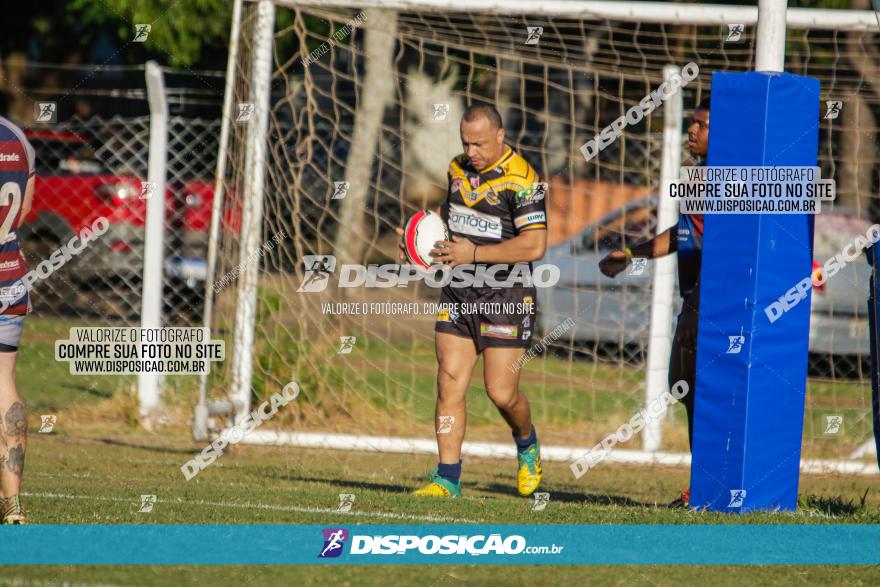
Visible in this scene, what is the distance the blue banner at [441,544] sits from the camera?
5.03m

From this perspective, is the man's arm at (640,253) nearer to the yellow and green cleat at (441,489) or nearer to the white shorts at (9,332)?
the yellow and green cleat at (441,489)

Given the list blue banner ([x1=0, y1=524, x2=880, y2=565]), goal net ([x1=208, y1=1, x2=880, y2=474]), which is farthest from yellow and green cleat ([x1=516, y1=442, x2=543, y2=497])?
goal net ([x1=208, y1=1, x2=880, y2=474])

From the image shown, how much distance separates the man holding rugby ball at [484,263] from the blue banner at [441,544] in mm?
1624

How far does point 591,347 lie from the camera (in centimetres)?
1339

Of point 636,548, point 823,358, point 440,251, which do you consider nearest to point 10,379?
point 440,251

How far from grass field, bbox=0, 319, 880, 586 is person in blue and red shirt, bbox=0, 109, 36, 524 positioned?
253mm

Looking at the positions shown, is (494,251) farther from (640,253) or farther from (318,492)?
(318,492)

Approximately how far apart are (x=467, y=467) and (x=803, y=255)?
366cm

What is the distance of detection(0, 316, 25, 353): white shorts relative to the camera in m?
5.70

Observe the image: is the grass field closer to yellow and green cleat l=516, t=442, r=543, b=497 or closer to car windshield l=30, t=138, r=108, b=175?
yellow and green cleat l=516, t=442, r=543, b=497

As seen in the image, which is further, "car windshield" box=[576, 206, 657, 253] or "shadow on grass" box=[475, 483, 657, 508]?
"car windshield" box=[576, 206, 657, 253]

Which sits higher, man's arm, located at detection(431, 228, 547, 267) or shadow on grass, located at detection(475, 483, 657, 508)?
man's arm, located at detection(431, 228, 547, 267)

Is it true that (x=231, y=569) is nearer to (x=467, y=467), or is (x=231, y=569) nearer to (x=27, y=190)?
(x=27, y=190)

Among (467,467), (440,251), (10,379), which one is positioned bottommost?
(467,467)
